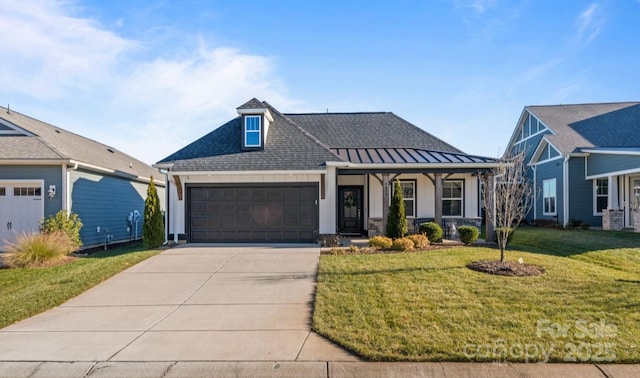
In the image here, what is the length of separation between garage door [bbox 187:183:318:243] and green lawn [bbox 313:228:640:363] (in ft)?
13.4

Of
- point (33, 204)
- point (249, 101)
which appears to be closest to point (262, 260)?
point (249, 101)

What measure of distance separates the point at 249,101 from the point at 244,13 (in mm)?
4376

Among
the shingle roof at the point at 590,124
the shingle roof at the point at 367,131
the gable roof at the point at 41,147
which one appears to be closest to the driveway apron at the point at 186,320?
the gable roof at the point at 41,147

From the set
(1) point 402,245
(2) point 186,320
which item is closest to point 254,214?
(1) point 402,245

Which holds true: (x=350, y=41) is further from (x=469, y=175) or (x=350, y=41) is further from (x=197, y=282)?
(x=197, y=282)

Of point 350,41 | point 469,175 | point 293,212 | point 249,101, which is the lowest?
point 293,212

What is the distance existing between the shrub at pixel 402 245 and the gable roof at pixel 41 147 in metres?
11.6

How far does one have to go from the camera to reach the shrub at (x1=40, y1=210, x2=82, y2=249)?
12.4 metres

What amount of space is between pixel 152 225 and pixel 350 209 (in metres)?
8.10

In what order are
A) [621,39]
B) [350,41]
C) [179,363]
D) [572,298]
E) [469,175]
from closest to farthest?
[179,363] → [572,298] → [350,41] → [621,39] → [469,175]

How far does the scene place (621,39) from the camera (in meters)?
13.4

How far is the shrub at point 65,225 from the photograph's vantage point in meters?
12.4

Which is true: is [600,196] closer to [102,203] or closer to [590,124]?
[590,124]

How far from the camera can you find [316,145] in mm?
14750
